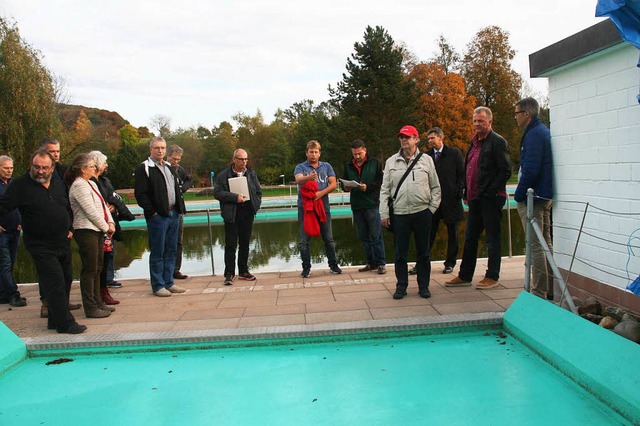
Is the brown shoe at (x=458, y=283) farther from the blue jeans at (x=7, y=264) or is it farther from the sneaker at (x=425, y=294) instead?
the blue jeans at (x=7, y=264)

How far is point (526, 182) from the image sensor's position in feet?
13.8

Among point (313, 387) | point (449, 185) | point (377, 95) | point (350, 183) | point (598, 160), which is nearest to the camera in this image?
point (313, 387)

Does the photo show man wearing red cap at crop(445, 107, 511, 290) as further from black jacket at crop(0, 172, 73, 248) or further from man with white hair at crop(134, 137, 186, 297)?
black jacket at crop(0, 172, 73, 248)

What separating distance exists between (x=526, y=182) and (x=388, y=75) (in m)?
28.5

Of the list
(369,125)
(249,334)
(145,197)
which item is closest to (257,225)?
(145,197)

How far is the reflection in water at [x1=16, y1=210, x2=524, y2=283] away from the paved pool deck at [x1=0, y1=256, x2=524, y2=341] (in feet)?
7.22

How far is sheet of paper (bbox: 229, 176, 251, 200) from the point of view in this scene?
5.81 m

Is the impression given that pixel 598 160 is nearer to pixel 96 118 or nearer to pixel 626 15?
pixel 626 15

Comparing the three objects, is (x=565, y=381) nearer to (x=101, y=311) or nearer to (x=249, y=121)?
(x=101, y=311)

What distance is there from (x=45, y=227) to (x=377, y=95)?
29.1 meters

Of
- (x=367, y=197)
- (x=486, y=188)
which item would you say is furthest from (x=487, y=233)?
(x=367, y=197)

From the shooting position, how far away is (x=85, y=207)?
4266 millimetres

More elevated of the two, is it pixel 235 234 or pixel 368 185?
pixel 368 185

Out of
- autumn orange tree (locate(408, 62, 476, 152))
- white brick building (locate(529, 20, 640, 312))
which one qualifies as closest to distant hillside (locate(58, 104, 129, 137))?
autumn orange tree (locate(408, 62, 476, 152))
